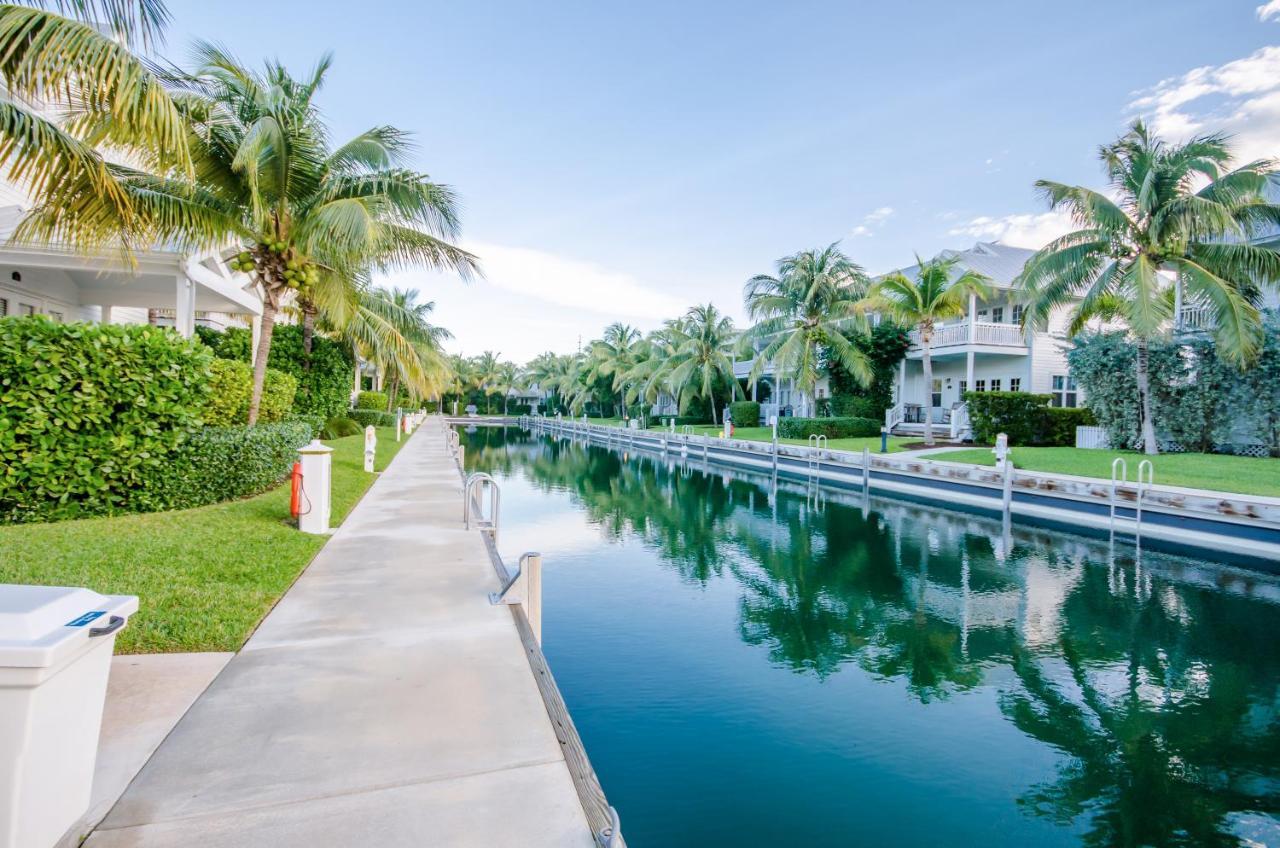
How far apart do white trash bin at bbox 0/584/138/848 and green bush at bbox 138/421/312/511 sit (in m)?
7.61

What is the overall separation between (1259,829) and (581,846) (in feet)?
14.1

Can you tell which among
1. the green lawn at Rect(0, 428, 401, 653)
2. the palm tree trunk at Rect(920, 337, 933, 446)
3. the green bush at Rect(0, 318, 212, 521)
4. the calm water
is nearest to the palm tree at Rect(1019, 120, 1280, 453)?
the palm tree trunk at Rect(920, 337, 933, 446)

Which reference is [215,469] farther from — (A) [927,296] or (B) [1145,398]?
(A) [927,296]

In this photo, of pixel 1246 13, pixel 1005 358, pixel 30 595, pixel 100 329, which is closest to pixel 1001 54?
pixel 1246 13

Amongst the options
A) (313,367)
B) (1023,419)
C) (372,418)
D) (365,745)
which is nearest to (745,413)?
(1023,419)

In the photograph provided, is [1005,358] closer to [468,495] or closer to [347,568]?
[468,495]

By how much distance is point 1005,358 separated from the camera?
28562 millimetres

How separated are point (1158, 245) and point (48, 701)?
22430 millimetres

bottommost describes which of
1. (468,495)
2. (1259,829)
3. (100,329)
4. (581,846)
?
→ (1259,829)

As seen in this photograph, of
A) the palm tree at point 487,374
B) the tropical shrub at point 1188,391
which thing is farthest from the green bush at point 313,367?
the palm tree at point 487,374

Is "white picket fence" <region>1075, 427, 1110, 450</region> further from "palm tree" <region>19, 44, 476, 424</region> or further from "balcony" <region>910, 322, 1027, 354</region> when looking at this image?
"palm tree" <region>19, 44, 476, 424</region>

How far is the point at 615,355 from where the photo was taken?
169ft

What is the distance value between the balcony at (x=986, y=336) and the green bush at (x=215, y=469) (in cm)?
2476

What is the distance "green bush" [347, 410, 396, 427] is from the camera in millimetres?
31484
